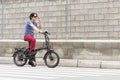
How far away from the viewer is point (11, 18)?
1994 centimetres

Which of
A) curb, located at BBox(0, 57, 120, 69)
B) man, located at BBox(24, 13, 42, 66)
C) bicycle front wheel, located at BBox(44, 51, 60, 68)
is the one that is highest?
man, located at BBox(24, 13, 42, 66)

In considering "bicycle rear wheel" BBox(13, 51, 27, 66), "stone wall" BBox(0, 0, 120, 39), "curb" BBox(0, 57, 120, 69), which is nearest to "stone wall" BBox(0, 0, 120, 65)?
"stone wall" BBox(0, 0, 120, 39)

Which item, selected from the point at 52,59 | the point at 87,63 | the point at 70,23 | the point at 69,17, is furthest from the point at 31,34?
the point at 69,17

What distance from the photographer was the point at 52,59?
45.5ft

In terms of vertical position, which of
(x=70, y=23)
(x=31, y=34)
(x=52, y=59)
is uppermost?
(x=70, y=23)

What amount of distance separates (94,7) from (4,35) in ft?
14.0

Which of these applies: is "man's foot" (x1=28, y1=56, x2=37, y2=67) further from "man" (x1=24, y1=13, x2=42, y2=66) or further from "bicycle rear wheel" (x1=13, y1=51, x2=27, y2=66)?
"bicycle rear wheel" (x1=13, y1=51, x2=27, y2=66)

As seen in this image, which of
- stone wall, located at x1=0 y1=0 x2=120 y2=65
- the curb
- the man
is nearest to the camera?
the curb

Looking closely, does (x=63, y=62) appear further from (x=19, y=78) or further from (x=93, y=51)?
(x=19, y=78)

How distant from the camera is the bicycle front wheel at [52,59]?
13.7 metres

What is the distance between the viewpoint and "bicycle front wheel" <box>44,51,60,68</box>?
1373 centimetres

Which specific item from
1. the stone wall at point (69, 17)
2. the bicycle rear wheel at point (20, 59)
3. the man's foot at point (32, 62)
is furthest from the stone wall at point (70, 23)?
the bicycle rear wheel at point (20, 59)

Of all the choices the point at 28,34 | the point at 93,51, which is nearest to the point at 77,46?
the point at 93,51

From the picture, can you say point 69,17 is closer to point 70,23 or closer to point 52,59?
point 70,23
